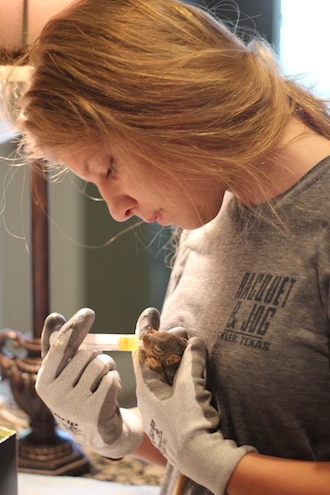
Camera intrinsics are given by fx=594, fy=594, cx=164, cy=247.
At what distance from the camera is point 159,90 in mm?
670

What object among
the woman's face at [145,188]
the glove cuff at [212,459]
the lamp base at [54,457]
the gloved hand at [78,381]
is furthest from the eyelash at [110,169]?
the lamp base at [54,457]

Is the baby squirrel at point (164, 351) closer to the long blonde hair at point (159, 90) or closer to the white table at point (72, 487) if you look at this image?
the long blonde hair at point (159, 90)

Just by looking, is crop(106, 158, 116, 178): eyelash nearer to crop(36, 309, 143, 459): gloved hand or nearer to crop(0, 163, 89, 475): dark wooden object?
crop(36, 309, 143, 459): gloved hand

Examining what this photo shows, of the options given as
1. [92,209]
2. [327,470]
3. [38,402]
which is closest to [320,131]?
[327,470]

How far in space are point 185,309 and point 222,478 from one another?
23 centimetres

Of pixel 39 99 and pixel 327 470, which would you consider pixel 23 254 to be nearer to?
pixel 39 99

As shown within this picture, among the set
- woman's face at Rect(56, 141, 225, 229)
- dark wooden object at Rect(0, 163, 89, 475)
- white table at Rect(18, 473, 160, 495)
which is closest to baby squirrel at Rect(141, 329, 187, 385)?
woman's face at Rect(56, 141, 225, 229)

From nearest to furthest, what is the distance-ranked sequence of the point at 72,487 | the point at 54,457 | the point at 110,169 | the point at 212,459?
the point at 212,459, the point at 110,169, the point at 72,487, the point at 54,457

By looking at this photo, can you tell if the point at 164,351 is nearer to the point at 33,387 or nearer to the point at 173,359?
the point at 173,359

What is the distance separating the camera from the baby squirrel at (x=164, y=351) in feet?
2.31

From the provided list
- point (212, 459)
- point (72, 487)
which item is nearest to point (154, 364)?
point (212, 459)

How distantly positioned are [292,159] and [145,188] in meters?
0.18

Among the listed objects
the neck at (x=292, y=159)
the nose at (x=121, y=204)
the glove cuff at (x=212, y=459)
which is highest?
the neck at (x=292, y=159)

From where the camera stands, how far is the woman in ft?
2.08
